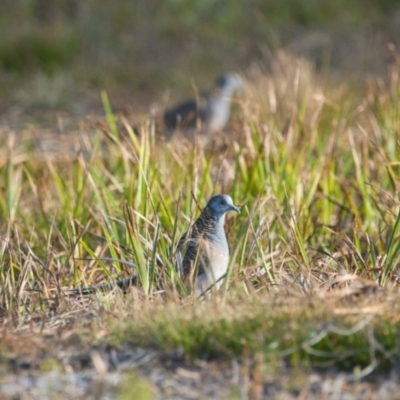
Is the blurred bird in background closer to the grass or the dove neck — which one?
the grass

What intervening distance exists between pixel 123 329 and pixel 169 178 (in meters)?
2.33

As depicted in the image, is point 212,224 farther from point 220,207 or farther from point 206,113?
point 206,113

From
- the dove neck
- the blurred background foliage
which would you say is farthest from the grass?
the blurred background foliage

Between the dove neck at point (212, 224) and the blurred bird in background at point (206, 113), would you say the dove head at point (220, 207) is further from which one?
the blurred bird in background at point (206, 113)

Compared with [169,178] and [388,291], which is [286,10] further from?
[388,291]

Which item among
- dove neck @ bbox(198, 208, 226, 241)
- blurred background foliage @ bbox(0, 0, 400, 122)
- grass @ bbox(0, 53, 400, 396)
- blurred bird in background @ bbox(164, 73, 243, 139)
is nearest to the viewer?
grass @ bbox(0, 53, 400, 396)

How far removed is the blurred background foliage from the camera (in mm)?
13609

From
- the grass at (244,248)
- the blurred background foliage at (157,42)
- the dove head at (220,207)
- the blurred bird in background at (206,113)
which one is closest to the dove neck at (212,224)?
the dove head at (220,207)

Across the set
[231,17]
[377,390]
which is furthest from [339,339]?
[231,17]

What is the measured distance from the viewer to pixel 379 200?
5.59m

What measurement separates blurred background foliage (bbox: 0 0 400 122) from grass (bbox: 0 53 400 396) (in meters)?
5.43

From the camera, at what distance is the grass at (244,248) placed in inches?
127

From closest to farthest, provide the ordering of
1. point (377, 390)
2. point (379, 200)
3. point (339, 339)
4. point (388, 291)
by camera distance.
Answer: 1. point (377, 390)
2. point (339, 339)
3. point (388, 291)
4. point (379, 200)

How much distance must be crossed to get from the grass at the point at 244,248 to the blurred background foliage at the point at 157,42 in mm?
5426
